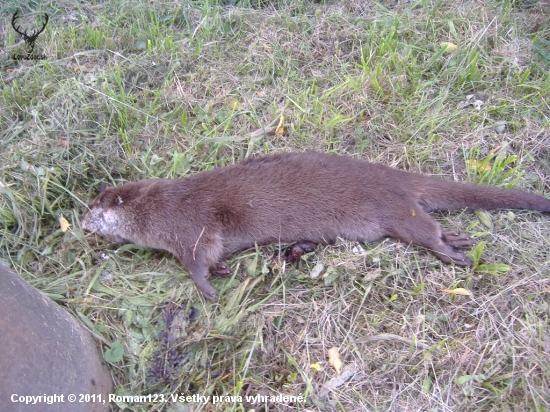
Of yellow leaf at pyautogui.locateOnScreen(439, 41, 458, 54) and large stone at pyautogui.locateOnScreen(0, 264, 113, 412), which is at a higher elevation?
yellow leaf at pyautogui.locateOnScreen(439, 41, 458, 54)

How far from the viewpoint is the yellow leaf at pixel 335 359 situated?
2.29 meters

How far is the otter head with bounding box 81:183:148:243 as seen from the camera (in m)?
2.74

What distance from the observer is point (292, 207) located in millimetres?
2564

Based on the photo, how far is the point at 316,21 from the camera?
3740 millimetres

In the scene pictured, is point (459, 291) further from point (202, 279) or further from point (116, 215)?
point (116, 215)

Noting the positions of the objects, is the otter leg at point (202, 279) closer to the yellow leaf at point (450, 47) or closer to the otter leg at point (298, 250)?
the otter leg at point (298, 250)

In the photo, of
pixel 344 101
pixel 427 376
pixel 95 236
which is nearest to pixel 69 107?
pixel 95 236

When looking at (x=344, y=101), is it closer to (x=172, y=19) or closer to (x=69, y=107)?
(x=172, y=19)

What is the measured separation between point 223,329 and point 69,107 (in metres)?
1.90

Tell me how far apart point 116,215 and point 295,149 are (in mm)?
1192

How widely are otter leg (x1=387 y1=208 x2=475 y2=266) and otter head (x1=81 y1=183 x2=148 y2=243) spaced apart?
143cm
